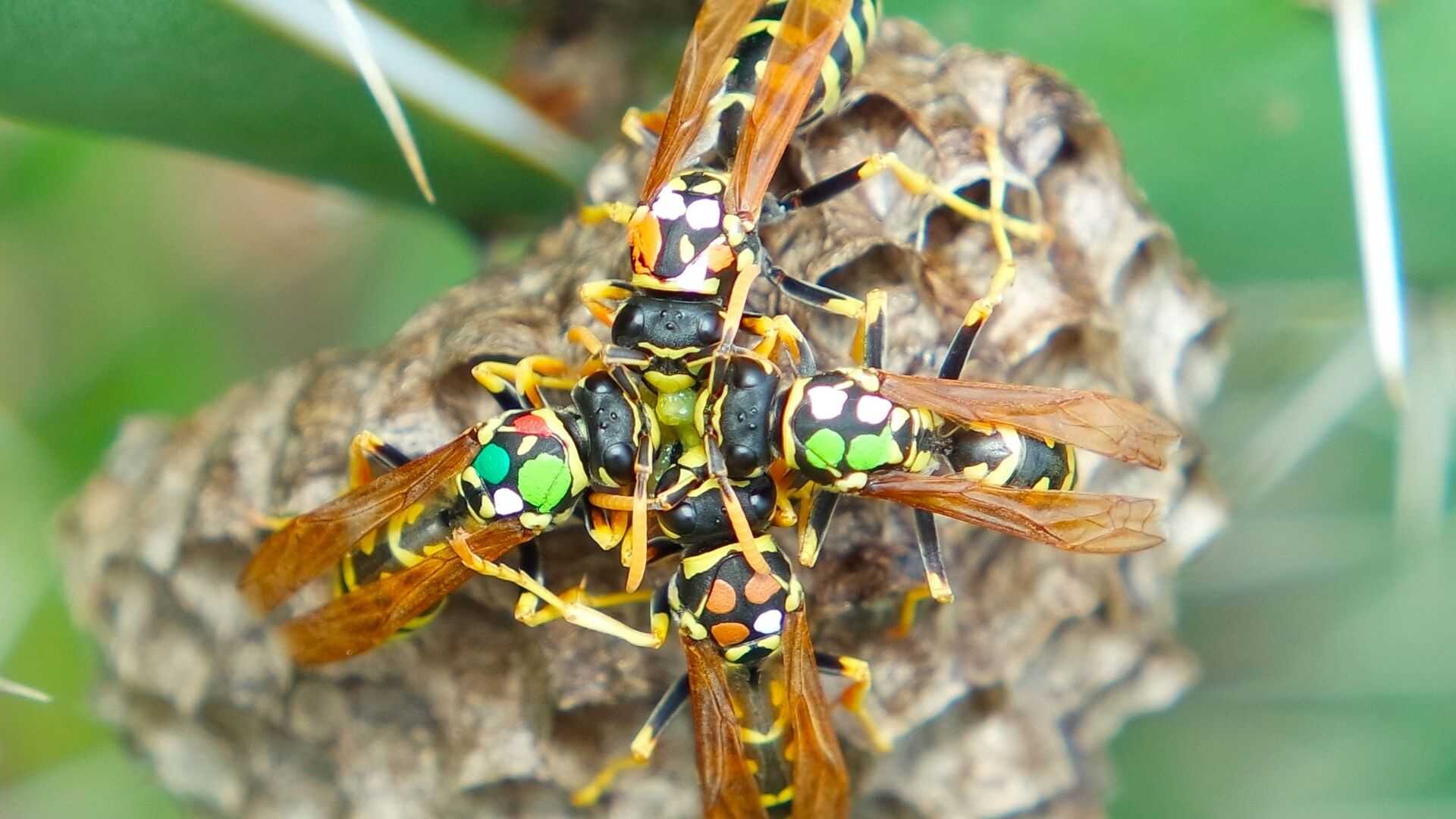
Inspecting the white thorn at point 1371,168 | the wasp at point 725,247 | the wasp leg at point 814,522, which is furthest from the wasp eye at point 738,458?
the white thorn at point 1371,168

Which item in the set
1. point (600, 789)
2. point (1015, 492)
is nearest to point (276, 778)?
point (600, 789)

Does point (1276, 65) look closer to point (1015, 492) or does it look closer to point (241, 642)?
point (1015, 492)

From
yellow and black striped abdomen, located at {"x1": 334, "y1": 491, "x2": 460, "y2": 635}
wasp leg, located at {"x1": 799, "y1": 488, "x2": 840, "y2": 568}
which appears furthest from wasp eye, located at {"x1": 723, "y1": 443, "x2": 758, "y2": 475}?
yellow and black striped abdomen, located at {"x1": 334, "y1": 491, "x2": 460, "y2": 635}

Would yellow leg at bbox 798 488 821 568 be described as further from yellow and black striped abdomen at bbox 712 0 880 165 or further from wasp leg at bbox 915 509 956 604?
yellow and black striped abdomen at bbox 712 0 880 165


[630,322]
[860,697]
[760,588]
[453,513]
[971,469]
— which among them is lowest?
[860,697]

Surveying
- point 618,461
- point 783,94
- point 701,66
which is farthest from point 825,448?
point 701,66

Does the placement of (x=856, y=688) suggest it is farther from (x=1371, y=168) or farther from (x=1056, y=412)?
(x=1371, y=168)
